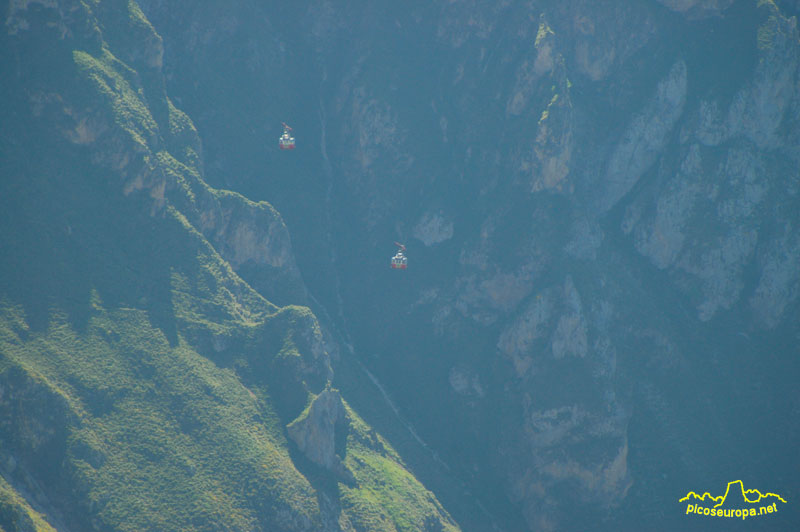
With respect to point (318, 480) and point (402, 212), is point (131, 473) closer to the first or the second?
point (318, 480)

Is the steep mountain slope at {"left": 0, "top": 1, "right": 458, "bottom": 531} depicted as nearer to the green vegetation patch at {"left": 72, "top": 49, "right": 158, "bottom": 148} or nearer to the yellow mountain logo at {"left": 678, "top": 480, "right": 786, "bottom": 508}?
the green vegetation patch at {"left": 72, "top": 49, "right": 158, "bottom": 148}

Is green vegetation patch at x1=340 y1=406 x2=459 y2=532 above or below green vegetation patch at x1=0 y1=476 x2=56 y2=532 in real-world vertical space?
above

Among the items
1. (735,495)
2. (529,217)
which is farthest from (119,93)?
(735,495)

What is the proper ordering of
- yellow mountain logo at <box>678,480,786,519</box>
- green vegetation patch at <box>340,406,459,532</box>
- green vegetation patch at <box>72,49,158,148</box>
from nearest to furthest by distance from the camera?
green vegetation patch at <box>340,406,459,532</box> → green vegetation patch at <box>72,49,158,148</box> → yellow mountain logo at <box>678,480,786,519</box>

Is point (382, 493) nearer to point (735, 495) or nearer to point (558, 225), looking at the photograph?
point (558, 225)

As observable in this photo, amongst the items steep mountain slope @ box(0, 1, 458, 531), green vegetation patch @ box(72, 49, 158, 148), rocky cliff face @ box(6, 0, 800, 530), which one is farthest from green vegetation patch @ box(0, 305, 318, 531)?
green vegetation patch @ box(72, 49, 158, 148)

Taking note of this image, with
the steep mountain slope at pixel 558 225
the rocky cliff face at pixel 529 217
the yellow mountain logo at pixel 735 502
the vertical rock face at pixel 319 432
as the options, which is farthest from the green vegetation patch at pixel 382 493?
the yellow mountain logo at pixel 735 502
